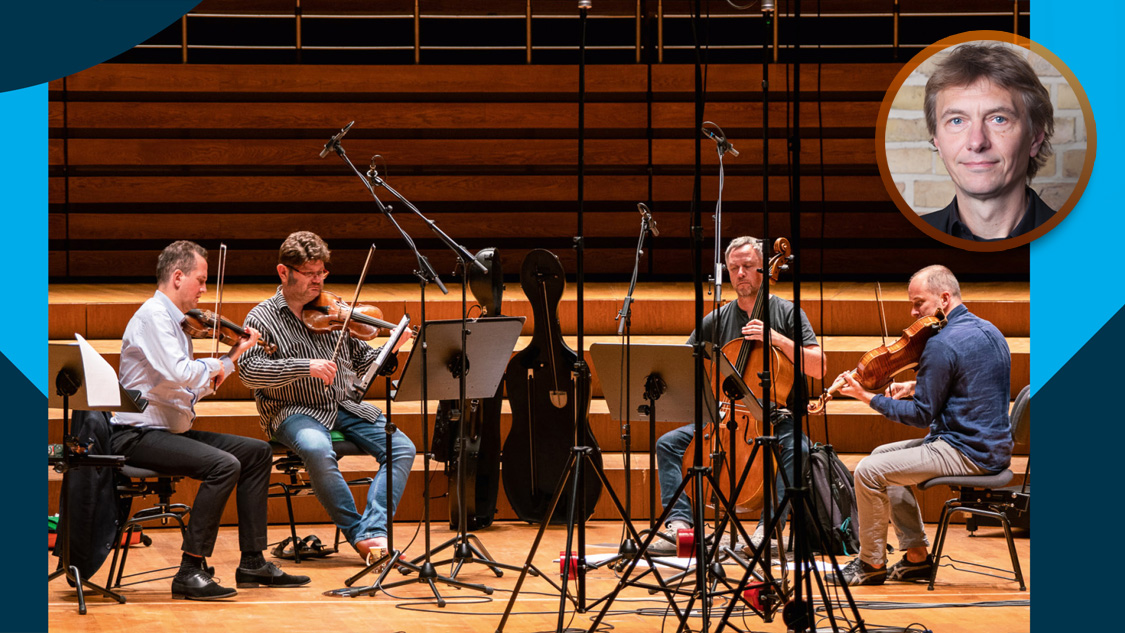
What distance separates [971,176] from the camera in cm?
656

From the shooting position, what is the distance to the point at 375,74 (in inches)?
291

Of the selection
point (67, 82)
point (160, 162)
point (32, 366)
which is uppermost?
point (67, 82)

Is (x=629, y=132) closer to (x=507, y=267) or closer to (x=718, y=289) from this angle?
(x=507, y=267)

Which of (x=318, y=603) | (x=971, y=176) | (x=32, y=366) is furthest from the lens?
(x=971, y=176)

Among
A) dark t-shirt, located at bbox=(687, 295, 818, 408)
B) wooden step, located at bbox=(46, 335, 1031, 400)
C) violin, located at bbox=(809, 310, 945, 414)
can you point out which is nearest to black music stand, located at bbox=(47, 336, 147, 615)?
wooden step, located at bbox=(46, 335, 1031, 400)

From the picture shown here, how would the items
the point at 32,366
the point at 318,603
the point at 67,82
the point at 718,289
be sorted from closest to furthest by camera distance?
the point at 32,366, the point at 318,603, the point at 718,289, the point at 67,82

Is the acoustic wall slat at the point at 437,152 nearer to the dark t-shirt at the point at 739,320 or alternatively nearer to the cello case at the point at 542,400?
the dark t-shirt at the point at 739,320

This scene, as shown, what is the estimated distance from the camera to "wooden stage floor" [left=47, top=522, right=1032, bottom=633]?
3.66m

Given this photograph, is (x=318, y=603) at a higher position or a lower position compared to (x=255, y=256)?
lower

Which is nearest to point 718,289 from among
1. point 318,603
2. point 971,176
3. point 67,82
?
point 318,603

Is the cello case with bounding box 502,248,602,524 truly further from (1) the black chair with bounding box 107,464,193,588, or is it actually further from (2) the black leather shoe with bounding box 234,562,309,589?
(1) the black chair with bounding box 107,464,193,588

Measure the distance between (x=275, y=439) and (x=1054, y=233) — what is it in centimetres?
287

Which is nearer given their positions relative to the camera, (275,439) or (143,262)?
(275,439)

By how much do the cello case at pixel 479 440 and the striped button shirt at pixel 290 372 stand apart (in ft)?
0.98
